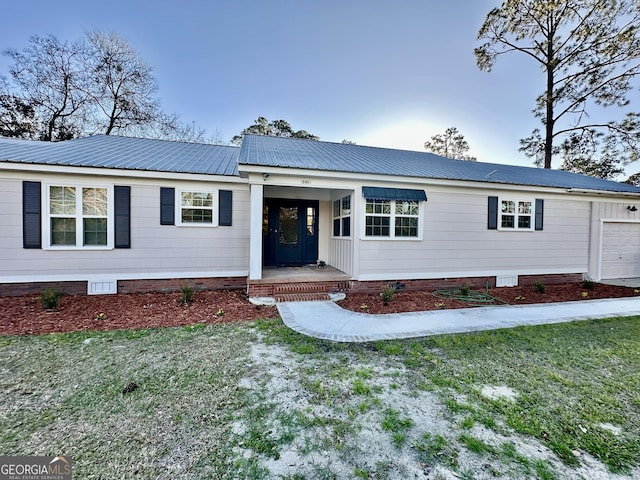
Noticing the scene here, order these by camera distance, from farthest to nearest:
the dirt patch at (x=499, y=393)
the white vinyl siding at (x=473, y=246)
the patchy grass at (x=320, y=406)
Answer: the white vinyl siding at (x=473, y=246)
the dirt patch at (x=499, y=393)
the patchy grass at (x=320, y=406)

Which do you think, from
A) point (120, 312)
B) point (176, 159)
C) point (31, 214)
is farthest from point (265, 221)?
point (31, 214)

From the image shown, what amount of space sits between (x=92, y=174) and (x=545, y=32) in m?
25.4

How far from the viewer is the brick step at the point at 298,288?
662cm

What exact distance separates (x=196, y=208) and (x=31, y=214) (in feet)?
11.4

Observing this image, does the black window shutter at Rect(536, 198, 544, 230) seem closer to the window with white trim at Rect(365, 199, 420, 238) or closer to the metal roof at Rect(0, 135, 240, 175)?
the window with white trim at Rect(365, 199, 420, 238)

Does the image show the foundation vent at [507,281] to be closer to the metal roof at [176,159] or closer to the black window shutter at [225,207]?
the metal roof at [176,159]

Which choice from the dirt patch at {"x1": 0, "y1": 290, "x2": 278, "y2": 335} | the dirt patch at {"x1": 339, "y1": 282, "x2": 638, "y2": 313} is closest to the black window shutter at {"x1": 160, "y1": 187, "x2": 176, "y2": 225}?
the dirt patch at {"x1": 0, "y1": 290, "x2": 278, "y2": 335}

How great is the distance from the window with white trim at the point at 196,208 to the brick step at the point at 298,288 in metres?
2.53

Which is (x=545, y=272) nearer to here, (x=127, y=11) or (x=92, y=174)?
(x=92, y=174)

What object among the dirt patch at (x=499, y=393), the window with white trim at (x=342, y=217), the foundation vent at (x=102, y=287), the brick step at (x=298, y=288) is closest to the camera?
the dirt patch at (x=499, y=393)

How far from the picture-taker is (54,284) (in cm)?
635

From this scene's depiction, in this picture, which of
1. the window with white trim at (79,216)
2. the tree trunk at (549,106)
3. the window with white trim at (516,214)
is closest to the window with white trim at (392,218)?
the window with white trim at (516,214)

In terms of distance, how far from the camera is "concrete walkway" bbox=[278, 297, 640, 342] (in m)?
4.49

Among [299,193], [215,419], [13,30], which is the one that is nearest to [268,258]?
[299,193]
